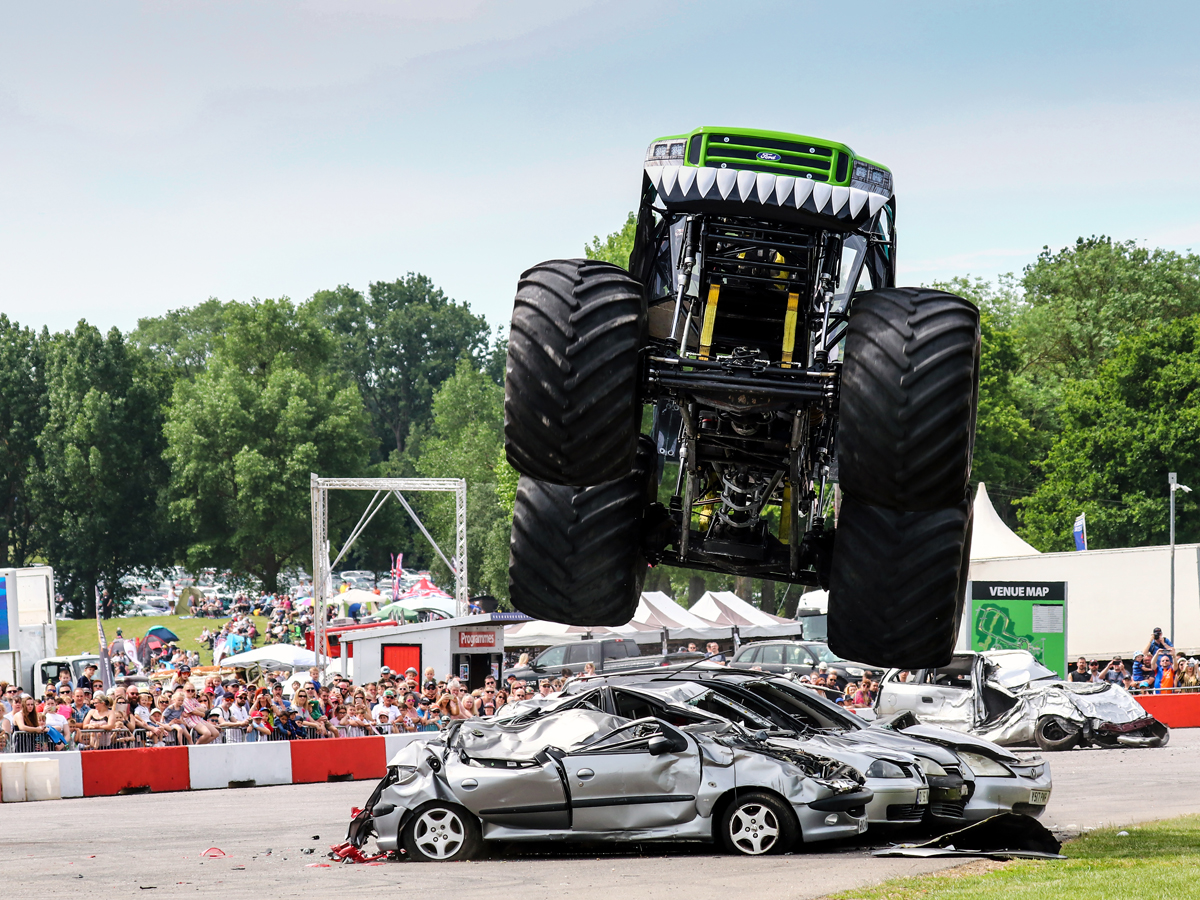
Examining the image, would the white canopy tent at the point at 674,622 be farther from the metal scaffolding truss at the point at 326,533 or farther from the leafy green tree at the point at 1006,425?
the leafy green tree at the point at 1006,425

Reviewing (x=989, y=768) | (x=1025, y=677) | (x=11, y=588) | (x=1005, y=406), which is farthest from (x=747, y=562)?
(x=1005, y=406)

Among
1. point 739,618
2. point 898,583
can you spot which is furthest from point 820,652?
point 898,583

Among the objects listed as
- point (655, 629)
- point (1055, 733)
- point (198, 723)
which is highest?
point (198, 723)

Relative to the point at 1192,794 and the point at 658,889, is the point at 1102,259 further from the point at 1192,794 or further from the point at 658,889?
the point at 658,889

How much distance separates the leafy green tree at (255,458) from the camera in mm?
71500

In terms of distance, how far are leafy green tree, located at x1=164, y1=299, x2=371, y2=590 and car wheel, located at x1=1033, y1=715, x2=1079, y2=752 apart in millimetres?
53315

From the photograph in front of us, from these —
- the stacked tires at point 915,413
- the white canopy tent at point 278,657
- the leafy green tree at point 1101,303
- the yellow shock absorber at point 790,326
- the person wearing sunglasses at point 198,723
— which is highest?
the leafy green tree at point 1101,303

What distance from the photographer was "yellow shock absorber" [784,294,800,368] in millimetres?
8781

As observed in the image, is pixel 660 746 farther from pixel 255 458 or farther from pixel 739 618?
pixel 255 458

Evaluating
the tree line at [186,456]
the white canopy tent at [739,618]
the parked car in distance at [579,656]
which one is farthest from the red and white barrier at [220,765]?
the tree line at [186,456]

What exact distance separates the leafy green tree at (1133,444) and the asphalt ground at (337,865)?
133ft

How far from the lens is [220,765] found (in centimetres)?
1997

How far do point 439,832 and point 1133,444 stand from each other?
49.2m

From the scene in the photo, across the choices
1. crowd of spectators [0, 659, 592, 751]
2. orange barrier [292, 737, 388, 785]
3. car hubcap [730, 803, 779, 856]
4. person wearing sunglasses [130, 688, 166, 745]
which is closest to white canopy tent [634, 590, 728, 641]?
crowd of spectators [0, 659, 592, 751]
